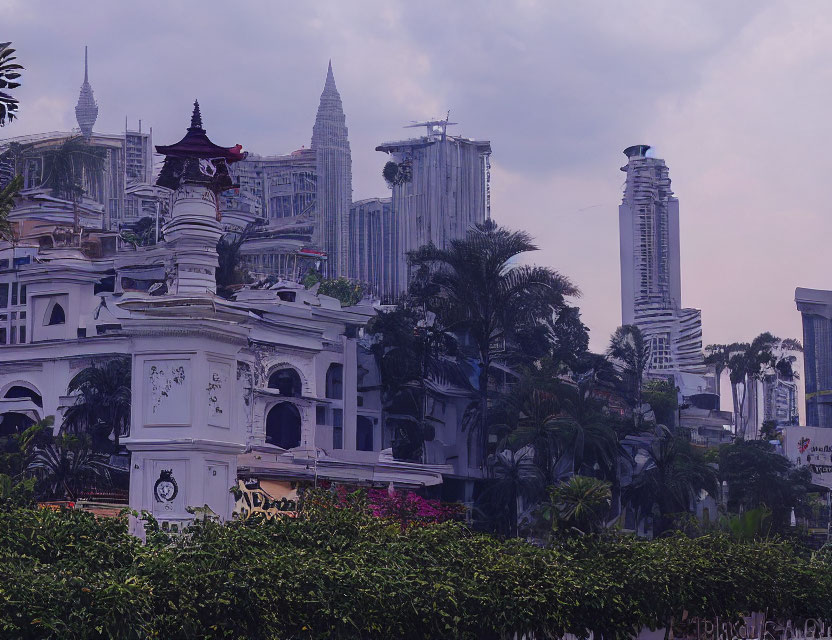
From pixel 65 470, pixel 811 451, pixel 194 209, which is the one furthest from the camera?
pixel 811 451

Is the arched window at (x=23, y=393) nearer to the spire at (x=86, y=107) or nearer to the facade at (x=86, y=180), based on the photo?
the facade at (x=86, y=180)

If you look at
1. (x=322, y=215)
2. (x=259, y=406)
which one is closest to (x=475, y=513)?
(x=259, y=406)

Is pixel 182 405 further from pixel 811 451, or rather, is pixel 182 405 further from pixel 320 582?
pixel 811 451

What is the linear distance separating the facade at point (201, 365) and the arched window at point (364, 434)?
82mm

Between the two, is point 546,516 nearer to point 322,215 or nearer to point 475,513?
point 475,513

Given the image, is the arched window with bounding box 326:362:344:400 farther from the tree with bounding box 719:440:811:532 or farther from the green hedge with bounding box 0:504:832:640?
the green hedge with bounding box 0:504:832:640

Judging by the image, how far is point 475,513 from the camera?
63.2 meters

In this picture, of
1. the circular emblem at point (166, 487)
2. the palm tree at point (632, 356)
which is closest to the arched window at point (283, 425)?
the circular emblem at point (166, 487)

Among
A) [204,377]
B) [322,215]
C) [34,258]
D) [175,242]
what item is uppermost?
[322,215]

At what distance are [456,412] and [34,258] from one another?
24032 mm

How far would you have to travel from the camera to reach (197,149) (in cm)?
3675

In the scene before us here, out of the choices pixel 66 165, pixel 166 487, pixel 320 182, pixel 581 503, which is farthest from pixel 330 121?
pixel 166 487

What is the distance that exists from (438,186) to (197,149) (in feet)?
373

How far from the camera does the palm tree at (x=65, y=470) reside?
4991cm
